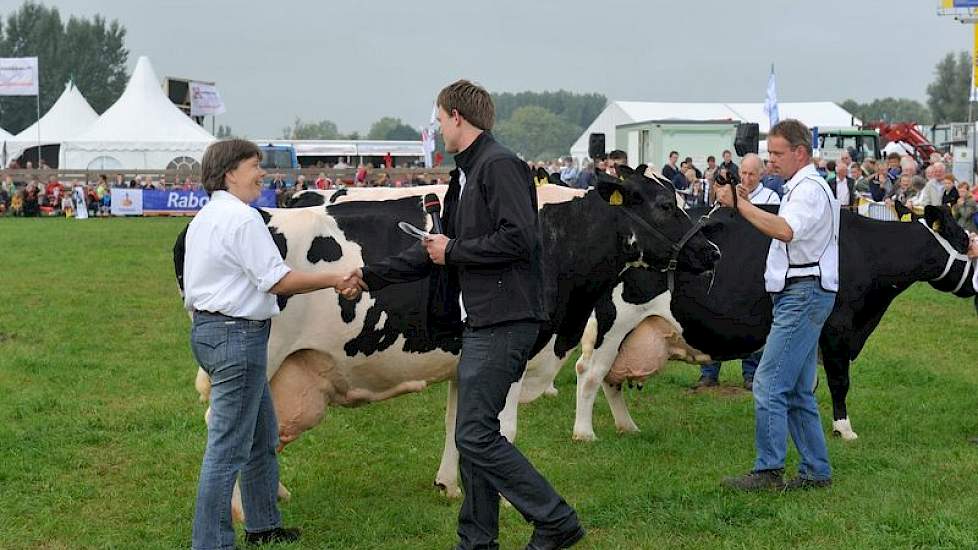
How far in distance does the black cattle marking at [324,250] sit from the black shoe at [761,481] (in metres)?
2.98

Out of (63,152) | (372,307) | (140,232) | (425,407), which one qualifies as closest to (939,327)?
(425,407)

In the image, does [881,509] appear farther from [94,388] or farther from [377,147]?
[377,147]

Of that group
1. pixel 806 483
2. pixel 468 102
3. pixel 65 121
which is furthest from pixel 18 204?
pixel 468 102

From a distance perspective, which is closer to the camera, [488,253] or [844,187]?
[488,253]

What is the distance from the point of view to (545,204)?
682 cm

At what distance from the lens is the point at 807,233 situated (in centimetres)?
666

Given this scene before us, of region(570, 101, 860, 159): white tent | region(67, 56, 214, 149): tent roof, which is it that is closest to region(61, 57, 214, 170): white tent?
region(67, 56, 214, 149): tent roof

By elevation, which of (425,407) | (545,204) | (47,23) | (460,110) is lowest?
(425,407)

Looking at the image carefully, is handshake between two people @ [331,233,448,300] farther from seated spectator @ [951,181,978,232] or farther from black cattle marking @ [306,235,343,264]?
seated spectator @ [951,181,978,232]

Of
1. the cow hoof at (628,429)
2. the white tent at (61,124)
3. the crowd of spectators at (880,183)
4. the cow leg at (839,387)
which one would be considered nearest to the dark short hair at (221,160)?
the cow hoof at (628,429)

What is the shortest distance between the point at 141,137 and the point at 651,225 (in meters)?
47.1

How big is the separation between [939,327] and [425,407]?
293 inches

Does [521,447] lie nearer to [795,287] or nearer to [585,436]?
[585,436]

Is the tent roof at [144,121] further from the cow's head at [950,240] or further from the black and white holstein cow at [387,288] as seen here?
the black and white holstein cow at [387,288]
